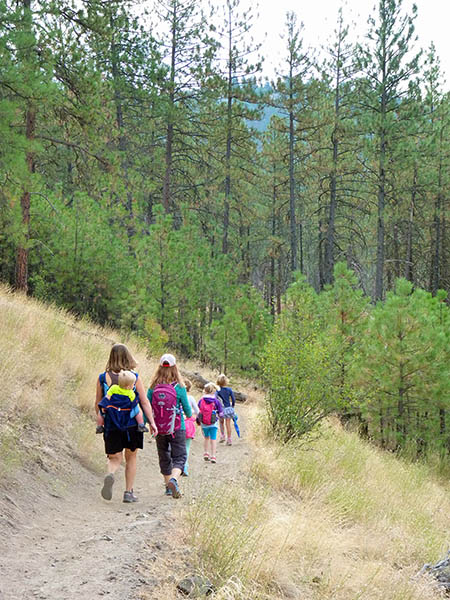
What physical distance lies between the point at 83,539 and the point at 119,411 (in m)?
1.40

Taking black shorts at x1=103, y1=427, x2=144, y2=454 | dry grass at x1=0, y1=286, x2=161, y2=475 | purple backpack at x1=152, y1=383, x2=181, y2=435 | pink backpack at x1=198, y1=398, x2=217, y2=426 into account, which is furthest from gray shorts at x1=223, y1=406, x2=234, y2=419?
black shorts at x1=103, y1=427, x2=144, y2=454

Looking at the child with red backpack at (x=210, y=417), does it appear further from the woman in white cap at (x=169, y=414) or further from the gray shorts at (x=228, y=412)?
the woman in white cap at (x=169, y=414)

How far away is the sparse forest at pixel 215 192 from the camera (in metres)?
11.8

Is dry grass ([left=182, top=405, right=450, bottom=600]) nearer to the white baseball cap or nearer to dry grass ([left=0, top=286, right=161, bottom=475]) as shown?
the white baseball cap

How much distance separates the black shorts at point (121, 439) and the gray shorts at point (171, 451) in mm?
441

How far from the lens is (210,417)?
334 inches

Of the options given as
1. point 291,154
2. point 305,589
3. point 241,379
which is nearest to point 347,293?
point 241,379

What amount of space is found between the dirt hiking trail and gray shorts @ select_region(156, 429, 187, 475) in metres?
0.32

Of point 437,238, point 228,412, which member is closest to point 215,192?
point 437,238

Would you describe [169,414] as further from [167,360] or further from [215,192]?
[215,192]

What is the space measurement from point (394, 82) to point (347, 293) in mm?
11371

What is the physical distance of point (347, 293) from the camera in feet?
54.4

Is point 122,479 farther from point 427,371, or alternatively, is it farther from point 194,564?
point 427,371

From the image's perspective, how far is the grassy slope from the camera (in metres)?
4.29
